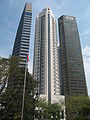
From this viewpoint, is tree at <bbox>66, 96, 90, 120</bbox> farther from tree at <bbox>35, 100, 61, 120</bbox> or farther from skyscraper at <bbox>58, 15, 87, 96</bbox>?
skyscraper at <bbox>58, 15, 87, 96</bbox>

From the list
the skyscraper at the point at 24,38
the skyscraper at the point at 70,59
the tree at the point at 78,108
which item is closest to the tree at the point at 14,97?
the tree at the point at 78,108

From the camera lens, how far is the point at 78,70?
104m

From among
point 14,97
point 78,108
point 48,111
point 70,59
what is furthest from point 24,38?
point 14,97

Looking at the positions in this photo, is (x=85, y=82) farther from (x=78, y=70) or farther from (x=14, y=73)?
(x=14, y=73)

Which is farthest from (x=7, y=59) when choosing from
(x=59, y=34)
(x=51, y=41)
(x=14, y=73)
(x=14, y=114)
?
(x=59, y=34)

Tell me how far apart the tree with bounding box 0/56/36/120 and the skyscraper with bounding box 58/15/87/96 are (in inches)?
2330

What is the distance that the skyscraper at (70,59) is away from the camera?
95.7 metres

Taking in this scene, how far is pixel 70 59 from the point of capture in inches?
4264

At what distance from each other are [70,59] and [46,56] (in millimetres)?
22700

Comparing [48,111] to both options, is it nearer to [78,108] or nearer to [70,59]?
[78,108]

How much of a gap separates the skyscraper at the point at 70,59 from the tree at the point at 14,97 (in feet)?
194

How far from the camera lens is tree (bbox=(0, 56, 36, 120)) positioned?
29453mm

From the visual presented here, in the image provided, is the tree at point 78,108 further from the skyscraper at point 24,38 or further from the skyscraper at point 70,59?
the skyscraper at point 24,38

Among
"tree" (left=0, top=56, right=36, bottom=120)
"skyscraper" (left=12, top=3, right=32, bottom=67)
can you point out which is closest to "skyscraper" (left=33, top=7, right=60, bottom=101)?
"skyscraper" (left=12, top=3, right=32, bottom=67)
